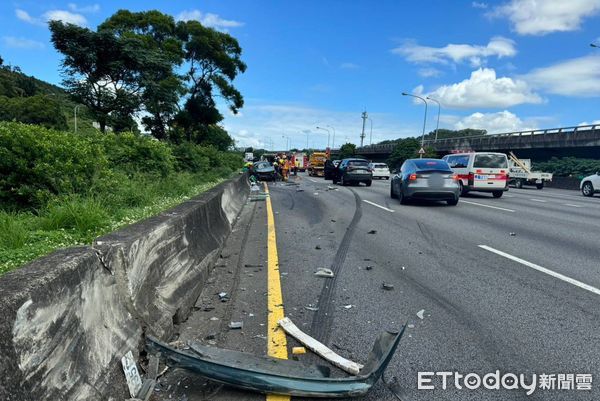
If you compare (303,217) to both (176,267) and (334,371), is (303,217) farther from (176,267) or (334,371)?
(334,371)

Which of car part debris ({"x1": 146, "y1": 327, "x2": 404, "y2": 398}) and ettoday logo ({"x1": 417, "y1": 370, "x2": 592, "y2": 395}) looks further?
ettoday logo ({"x1": 417, "y1": 370, "x2": 592, "y2": 395})

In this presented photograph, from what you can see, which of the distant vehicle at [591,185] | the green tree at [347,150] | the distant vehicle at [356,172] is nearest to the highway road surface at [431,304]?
the distant vehicle at [591,185]

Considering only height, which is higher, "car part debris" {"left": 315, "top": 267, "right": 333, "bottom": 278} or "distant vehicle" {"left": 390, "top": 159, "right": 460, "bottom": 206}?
"distant vehicle" {"left": 390, "top": 159, "right": 460, "bottom": 206}

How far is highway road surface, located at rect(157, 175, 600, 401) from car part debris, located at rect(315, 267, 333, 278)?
0.11m

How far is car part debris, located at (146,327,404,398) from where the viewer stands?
3.09m

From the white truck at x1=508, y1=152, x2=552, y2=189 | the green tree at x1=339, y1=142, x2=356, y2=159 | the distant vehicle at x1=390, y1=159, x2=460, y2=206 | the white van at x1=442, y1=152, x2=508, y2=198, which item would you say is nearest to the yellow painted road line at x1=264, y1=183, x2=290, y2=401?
the distant vehicle at x1=390, y1=159, x2=460, y2=206

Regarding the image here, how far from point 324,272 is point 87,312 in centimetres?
407

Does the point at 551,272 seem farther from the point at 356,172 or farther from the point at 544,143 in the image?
the point at 544,143

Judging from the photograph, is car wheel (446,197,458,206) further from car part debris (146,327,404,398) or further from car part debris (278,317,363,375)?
car part debris (146,327,404,398)

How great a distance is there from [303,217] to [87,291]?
10016mm

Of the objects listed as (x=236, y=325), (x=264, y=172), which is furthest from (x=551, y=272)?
(x=264, y=172)

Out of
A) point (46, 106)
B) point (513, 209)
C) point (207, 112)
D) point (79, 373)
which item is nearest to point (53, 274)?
point (79, 373)

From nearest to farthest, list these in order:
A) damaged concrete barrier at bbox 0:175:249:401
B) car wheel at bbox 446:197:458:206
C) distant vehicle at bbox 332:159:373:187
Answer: damaged concrete barrier at bbox 0:175:249:401 → car wheel at bbox 446:197:458:206 → distant vehicle at bbox 332:159:373:187

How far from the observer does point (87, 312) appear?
273 centimetres
